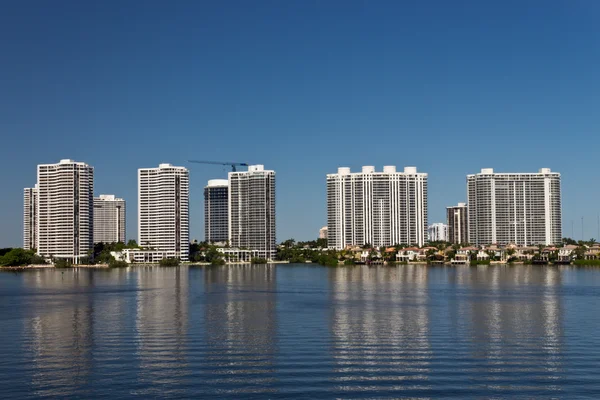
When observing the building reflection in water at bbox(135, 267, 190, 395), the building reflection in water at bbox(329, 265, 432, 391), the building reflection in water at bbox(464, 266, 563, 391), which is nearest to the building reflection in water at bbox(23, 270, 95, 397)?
the building reflection in water at bbox(135, 267, 190, 395)

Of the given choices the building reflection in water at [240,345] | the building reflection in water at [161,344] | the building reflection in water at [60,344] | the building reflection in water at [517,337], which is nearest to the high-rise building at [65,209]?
the building reflection in water at [60,344]

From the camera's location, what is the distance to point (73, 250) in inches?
7608

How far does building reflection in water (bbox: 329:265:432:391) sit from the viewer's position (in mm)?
28562

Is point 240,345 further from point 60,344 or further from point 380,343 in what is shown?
point 60,344

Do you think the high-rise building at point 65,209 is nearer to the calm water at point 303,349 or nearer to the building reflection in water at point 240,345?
the calm water at point 303,349

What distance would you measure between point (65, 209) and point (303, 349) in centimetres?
16946

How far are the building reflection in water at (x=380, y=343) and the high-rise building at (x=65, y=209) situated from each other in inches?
5632

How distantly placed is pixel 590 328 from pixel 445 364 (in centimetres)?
1537

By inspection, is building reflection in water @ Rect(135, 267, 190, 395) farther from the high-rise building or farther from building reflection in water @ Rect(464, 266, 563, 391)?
the high-rise building

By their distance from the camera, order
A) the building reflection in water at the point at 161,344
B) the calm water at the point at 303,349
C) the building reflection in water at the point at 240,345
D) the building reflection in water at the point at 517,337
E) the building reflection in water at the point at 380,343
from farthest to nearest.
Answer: the building reflection in water at the point at 517,337 → the building reflection in water at the point at 380,343 → the building reflection in water at the point at 161,344 → the building reflection in water at the point at 240,345 → the calm water at the point at 303,349

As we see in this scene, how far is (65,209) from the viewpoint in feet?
632

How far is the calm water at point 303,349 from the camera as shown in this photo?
89.1ft

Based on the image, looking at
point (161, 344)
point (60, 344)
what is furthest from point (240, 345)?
point (60, 344)

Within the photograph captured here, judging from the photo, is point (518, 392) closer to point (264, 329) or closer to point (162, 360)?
point (162, 360)
